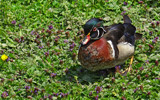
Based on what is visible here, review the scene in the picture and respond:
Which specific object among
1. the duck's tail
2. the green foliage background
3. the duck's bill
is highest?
the duck's bill

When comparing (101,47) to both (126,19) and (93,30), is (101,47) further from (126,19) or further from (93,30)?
(126,19)

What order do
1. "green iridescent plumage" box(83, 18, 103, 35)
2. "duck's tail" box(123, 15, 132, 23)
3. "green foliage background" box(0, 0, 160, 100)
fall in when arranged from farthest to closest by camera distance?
"duck's tail" box(123, 15, 132, 23), "green foliage background" box(0, 0, 160, 100), "green iridescent plumage" box(83, 18, 103, 35)

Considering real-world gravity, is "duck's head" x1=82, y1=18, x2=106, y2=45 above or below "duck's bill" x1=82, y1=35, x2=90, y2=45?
above

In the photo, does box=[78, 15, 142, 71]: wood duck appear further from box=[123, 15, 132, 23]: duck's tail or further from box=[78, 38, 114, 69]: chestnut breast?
box=[123, 15, 132, 23]: duck's tail

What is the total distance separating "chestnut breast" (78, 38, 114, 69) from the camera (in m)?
4.31

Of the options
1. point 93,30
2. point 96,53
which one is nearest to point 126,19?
point 93,30

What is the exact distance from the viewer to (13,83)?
4.53 meters

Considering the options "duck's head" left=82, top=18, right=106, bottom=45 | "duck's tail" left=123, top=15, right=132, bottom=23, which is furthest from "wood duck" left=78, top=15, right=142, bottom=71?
"duck's tail" left=123, top=15, right=132, bottom=23

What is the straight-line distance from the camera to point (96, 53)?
4.31 metres

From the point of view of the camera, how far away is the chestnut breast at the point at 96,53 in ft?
14.1

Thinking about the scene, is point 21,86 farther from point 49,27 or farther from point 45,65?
point 49,27

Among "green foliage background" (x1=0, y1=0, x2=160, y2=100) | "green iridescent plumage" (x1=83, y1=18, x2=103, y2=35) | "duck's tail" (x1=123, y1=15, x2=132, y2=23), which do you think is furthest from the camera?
"duck's tail" (x1=123, y1=15, x2=132, y2=23)

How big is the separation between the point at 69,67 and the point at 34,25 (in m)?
1.24

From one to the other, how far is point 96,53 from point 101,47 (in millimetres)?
111
